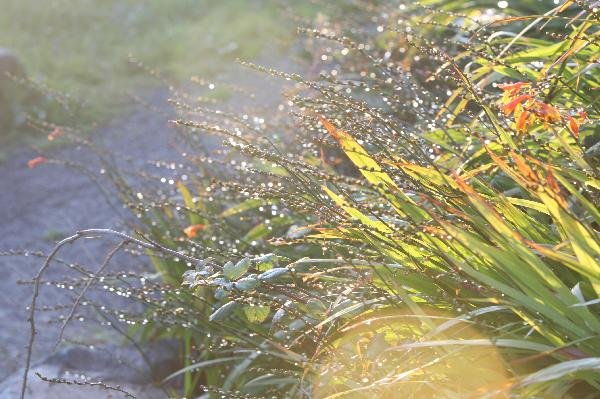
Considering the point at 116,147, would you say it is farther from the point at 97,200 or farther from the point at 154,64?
the point at 154,64

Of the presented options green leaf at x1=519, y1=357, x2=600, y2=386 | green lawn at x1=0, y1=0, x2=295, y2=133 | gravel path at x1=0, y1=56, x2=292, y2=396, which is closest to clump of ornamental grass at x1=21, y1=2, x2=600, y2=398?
green leaf at x1=519, y1=357, x2=600, y2=386

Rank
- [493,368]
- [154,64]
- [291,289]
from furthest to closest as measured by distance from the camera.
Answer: [154,64] < [291,289] < [493,368]

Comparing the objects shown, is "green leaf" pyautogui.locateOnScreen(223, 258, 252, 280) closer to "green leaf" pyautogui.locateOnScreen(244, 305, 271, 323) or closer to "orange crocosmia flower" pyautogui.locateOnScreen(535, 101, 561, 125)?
"green leaf" pyautogui.locateOnScreen(244, 305, 271, 323)

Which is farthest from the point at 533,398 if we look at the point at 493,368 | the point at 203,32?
the point at 203,32

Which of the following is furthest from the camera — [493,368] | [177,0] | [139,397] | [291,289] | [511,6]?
[177,0]

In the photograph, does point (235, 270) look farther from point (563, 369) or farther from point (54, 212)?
point (54, 212)

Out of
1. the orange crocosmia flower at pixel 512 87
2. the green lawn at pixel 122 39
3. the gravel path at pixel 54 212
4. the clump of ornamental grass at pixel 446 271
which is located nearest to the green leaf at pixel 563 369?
the clump of ornamental grass at pixel 446 271

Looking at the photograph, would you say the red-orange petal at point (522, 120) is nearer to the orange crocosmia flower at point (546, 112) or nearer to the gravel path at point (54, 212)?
the orange crocosmia flower at point (546, 112)
